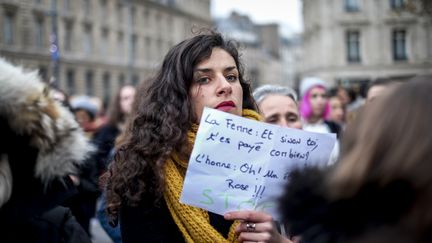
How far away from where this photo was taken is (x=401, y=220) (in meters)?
1.36

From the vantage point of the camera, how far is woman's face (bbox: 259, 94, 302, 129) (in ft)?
12.5

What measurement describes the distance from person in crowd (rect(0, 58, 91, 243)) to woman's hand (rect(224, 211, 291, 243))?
679 millimetres

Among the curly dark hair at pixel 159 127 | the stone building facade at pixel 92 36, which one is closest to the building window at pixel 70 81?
the stone building facade at pixel 92 36

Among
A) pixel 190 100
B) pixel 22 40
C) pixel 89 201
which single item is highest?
pixel 22 40

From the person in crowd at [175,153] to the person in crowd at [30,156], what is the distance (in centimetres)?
41

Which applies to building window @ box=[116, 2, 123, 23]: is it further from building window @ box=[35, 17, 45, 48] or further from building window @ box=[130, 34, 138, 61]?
building window @ box=[35, 17, 45, 48]

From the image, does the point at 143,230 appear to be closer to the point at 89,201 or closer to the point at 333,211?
the point at 333,211

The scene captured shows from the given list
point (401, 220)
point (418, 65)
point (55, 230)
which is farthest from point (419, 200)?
point (418, 65)

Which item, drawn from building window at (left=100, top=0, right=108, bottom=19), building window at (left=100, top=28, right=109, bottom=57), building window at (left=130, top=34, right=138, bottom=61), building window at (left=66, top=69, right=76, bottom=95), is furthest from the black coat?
building window at (left=130, top=34, right=138, bottom=61)

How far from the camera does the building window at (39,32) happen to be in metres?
42.7

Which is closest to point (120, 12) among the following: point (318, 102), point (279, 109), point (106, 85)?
point (106, 85)

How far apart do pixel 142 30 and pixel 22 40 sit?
58.8 feet

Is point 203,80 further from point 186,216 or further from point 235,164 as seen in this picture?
point 186,216

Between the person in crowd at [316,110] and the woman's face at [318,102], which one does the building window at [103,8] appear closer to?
the person in crowd at [316,110]
